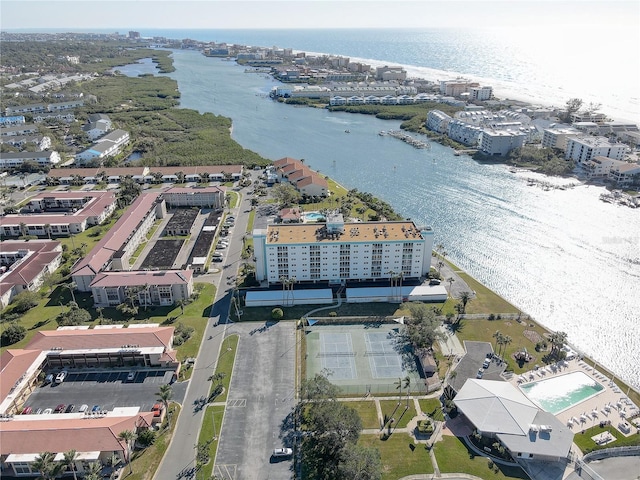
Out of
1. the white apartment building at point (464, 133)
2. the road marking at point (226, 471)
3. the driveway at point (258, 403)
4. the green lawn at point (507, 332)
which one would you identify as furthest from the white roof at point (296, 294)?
the white apartment building at point (464, 133)

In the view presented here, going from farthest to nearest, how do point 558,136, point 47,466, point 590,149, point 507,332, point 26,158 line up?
point 558,136 < point 26,158 < point 590,149 < point 507,332 < point 47,466

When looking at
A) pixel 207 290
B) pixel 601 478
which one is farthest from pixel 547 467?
pixel 207 290

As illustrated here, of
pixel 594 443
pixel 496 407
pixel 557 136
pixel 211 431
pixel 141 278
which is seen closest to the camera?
pixel 594 443

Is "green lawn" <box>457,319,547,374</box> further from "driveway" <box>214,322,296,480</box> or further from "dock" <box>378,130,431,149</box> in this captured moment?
"dock" <box>378,130,431,149</box>

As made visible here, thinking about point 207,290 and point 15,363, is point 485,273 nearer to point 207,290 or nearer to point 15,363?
point 207,290

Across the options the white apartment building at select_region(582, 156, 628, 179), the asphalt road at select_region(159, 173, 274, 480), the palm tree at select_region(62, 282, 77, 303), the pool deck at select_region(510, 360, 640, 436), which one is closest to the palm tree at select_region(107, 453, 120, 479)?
the asphalt road at select_region(159, 173, 274, 480)

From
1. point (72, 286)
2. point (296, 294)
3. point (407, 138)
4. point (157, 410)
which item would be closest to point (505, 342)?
point (296, 294)

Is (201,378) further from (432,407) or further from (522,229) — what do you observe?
(522,229)

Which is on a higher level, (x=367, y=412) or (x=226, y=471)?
(x=367, y=412)
